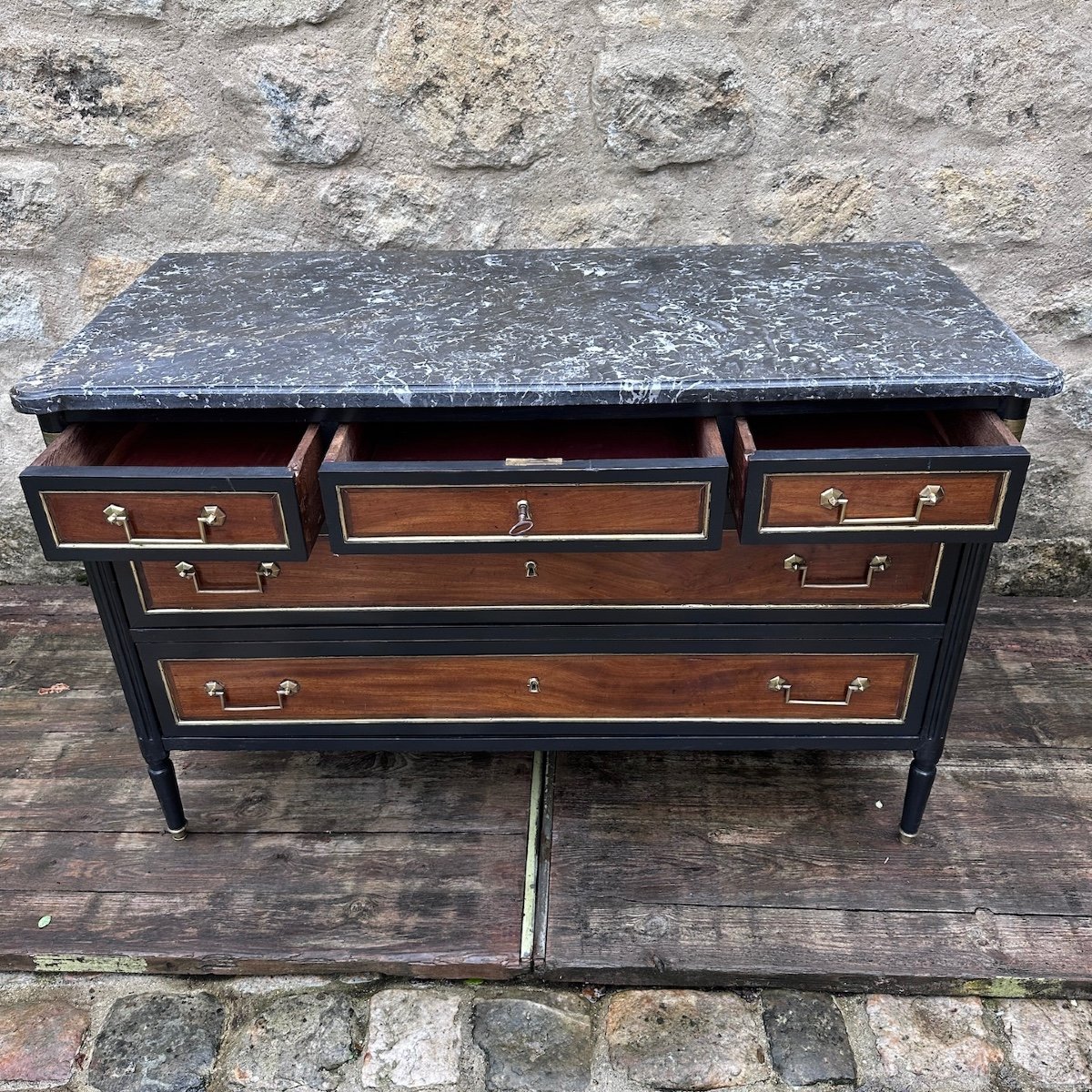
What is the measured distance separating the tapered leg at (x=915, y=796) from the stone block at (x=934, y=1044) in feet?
1.01

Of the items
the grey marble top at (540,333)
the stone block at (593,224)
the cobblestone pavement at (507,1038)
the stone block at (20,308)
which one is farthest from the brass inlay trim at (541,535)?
the stone block at (20,308)

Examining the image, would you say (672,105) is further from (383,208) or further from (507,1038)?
(507,1038)

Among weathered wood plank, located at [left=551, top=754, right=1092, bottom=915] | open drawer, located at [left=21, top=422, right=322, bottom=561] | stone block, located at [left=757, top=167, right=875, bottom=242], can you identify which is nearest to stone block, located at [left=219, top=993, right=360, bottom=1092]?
weathered wood plank, located at [left=551, top=754, right=1092, bottom=915]

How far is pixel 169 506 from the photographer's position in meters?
1.39

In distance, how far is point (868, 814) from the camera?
196 centimetres

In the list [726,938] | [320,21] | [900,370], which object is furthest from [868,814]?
[320,21]

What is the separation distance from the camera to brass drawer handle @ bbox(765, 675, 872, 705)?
5.45 feet

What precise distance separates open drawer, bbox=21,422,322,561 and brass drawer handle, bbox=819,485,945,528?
2.46 feet

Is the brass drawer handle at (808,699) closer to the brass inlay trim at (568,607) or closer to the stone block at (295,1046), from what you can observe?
the brass inlay trim at (568,607)

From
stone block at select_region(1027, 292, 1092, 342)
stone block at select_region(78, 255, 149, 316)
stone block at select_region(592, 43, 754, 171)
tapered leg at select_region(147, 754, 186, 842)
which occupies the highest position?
stone block at select_region(592, 43, 754, 171)

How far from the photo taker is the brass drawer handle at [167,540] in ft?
4.53

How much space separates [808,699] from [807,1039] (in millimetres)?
575

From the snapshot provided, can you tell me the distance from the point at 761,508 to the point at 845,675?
458mm

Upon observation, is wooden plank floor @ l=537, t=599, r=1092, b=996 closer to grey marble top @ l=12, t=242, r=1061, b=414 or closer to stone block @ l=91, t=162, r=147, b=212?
grey marble top @ l=12, t=242, r=1061, b=414
